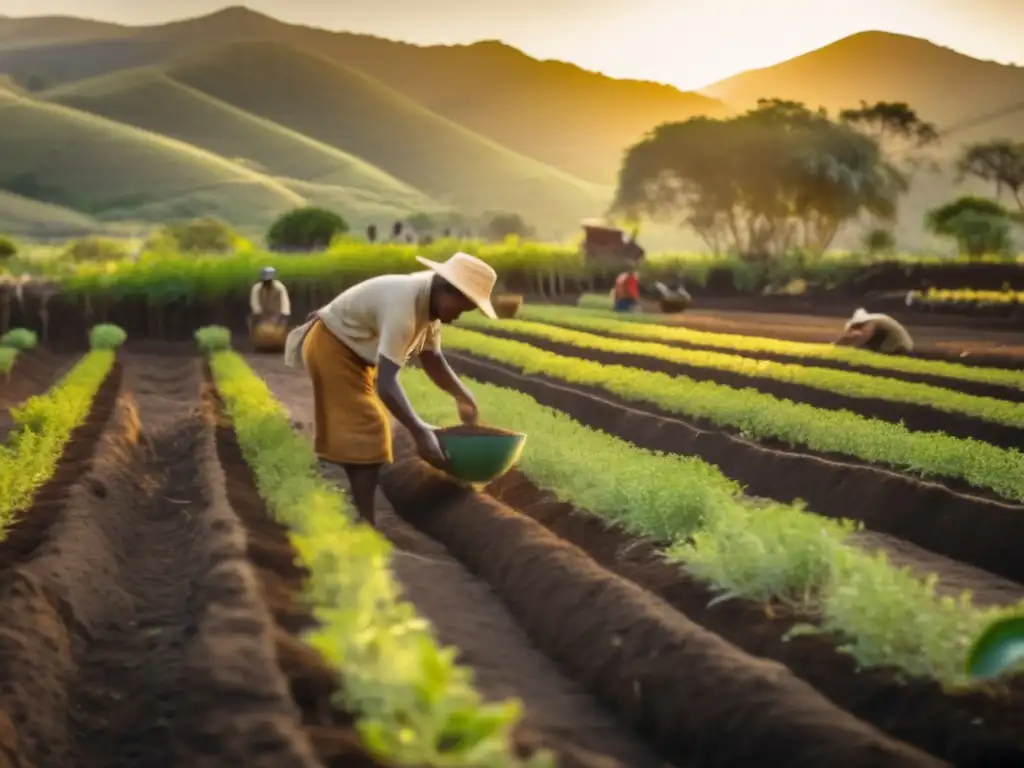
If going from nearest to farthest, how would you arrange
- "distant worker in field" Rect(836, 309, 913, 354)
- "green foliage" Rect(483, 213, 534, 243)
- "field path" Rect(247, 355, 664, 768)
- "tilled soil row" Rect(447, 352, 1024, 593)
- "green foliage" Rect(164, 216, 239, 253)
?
"field path" Rect(247, 355, 664, 768) < "tilled soil row" Rect(447, 352, 1024, 593) < "distant worker in field" Rect(836, 309, 913, 354) < "green foliage" Rect(164, 216, 239, 253) < "green foliage" Rect(483, 213, 534, 243)

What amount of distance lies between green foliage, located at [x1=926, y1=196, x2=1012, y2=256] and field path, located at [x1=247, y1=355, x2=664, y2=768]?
2636 centimetres

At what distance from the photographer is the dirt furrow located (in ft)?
10.4

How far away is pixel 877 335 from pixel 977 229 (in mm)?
17814

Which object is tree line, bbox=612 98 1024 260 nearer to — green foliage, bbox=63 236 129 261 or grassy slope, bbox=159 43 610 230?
green foliage, bbox=63 236 129 261

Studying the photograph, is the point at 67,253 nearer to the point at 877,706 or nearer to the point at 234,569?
the point at 234,569

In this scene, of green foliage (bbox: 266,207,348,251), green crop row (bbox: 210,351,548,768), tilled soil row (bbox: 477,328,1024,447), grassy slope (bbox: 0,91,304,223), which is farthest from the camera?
grassy slope (bbox: 0,91,304,223)

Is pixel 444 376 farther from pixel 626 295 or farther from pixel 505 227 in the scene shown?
pixel 505 227

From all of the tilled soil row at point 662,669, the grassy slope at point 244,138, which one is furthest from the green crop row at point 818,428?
the grassy slope at point 244,138

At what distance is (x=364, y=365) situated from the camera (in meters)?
6.05

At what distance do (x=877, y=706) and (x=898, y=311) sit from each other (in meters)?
19.8

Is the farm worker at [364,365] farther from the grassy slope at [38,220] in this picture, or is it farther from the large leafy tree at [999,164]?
the large leafy tree at [999,164]

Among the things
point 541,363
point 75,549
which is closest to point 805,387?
point 541,363

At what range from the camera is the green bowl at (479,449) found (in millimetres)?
6066

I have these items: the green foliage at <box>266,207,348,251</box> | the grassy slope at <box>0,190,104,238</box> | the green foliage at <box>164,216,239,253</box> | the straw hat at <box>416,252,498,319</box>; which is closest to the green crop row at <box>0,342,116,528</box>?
the straw hat at <box>416,252,498,319</box>
